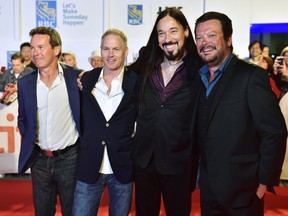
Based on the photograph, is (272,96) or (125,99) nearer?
(272,96)

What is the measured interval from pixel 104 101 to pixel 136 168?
18.7 inches

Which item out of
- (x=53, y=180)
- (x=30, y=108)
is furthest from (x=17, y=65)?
(x=53, y=180)

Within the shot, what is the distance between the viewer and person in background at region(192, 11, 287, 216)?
186 cm

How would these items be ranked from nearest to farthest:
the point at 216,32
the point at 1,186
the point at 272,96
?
1. the point at 272,96
2. the point at 216,32
3. the point at 1,186

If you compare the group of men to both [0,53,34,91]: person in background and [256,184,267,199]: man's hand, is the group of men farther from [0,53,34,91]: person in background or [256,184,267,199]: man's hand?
[0,53,34,91]: person in background

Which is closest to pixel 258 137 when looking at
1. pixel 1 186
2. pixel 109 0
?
pixel 1 186

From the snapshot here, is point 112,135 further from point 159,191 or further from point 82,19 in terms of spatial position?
point 82,19

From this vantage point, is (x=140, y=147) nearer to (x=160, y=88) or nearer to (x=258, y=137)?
(x=160, y=88)

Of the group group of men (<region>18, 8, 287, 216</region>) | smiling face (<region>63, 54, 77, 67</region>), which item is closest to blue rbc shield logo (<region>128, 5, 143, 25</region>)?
smiling face (<region>63, 54, 77, 67</region>)

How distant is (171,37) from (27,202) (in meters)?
2.41

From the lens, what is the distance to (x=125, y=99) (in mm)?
2289

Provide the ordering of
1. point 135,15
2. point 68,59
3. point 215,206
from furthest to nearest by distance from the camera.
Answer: point 135,15, point 68,59, point 215,206

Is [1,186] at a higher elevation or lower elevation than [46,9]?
lower

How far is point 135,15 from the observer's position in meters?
7.72
